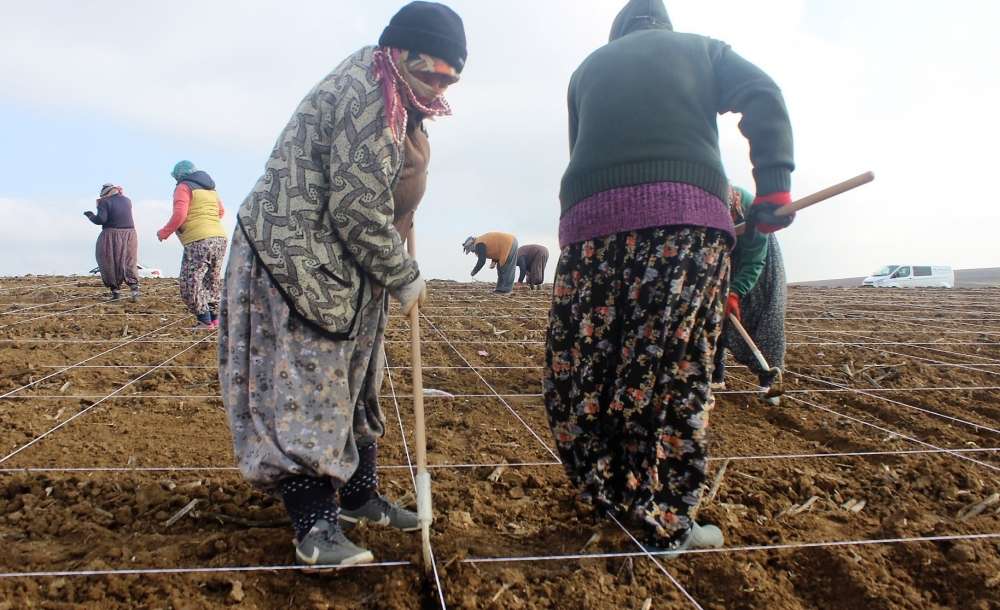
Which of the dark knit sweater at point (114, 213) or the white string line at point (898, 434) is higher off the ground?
the dark knit sweater at point (114, 213)

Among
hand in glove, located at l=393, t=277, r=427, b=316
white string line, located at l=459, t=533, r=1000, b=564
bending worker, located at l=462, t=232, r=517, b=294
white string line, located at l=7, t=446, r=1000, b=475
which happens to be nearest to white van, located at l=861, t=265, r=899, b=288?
bending worker, located at l=462, t=232, r=517, b=294

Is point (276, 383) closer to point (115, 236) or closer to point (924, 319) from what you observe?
point (115, 236)

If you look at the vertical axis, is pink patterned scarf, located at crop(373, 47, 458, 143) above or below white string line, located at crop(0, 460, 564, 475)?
above

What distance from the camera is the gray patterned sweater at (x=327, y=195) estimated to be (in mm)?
1169

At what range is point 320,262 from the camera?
1.20 m

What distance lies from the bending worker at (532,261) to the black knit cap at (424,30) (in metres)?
7.98

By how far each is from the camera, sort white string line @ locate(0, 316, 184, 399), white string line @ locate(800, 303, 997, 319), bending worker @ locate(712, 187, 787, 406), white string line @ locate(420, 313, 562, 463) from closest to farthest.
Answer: white string line @ locate(420, 313, 562, 463) → bending worker @ locate(712, 187, 787, 406) → white string line @ locate(0, 316, 184, 399) → white string line @ locate(800, 303, 997, 319)

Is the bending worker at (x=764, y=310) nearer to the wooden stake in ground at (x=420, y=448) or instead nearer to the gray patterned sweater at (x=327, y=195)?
the wooden stake in ground at (x=420, y=448)

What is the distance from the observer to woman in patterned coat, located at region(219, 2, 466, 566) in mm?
1180

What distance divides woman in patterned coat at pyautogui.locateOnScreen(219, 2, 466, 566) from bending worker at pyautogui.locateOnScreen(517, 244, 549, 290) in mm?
7973

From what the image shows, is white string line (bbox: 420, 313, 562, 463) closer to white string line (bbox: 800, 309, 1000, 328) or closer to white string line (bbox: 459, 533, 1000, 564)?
white string line (bbox: 459, 533, 1000, 564)

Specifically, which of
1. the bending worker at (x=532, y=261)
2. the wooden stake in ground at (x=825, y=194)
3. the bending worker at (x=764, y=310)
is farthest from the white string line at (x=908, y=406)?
the bending worker at (x=532, y=261)

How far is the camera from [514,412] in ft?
8.58

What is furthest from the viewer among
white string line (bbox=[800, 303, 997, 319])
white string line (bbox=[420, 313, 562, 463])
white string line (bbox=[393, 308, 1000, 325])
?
white string line (bbox=[800, 303, 997, 319])
